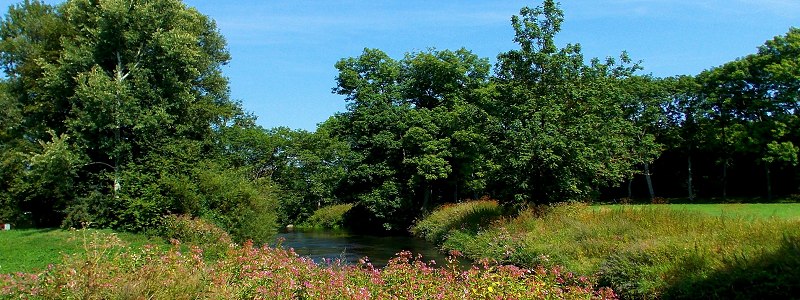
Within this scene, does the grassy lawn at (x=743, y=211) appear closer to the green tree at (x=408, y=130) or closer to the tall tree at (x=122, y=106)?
the green tree at (x=408, y=130)

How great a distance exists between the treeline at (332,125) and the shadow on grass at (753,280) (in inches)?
437

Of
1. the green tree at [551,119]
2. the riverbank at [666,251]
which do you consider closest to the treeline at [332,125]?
the green tree at [551,119]

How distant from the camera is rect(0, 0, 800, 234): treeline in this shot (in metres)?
23.1

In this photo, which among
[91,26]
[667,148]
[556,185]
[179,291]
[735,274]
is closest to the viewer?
[179,291]

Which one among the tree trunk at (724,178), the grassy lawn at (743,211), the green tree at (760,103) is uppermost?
the green tree at (760,103)

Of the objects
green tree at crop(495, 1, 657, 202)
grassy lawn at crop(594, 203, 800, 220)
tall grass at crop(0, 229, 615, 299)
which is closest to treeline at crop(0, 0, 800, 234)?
green tree at crop(495, 1, 657, 202)

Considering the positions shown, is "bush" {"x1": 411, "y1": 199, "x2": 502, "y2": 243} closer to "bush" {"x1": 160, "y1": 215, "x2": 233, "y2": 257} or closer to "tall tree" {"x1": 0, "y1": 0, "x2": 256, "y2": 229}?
"bush" {"x1": 160, "y1": 215, "x2": 233, "y2": 257}

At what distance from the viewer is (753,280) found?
9.74 meters

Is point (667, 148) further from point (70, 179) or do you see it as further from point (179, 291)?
point (179, 291)

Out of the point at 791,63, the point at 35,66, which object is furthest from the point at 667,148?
the point at 35,66

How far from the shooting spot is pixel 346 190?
143 ft

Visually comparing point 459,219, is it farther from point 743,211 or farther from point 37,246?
point 37,246

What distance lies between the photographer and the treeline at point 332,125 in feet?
75.9

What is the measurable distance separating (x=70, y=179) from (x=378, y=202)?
19527 millimetres
